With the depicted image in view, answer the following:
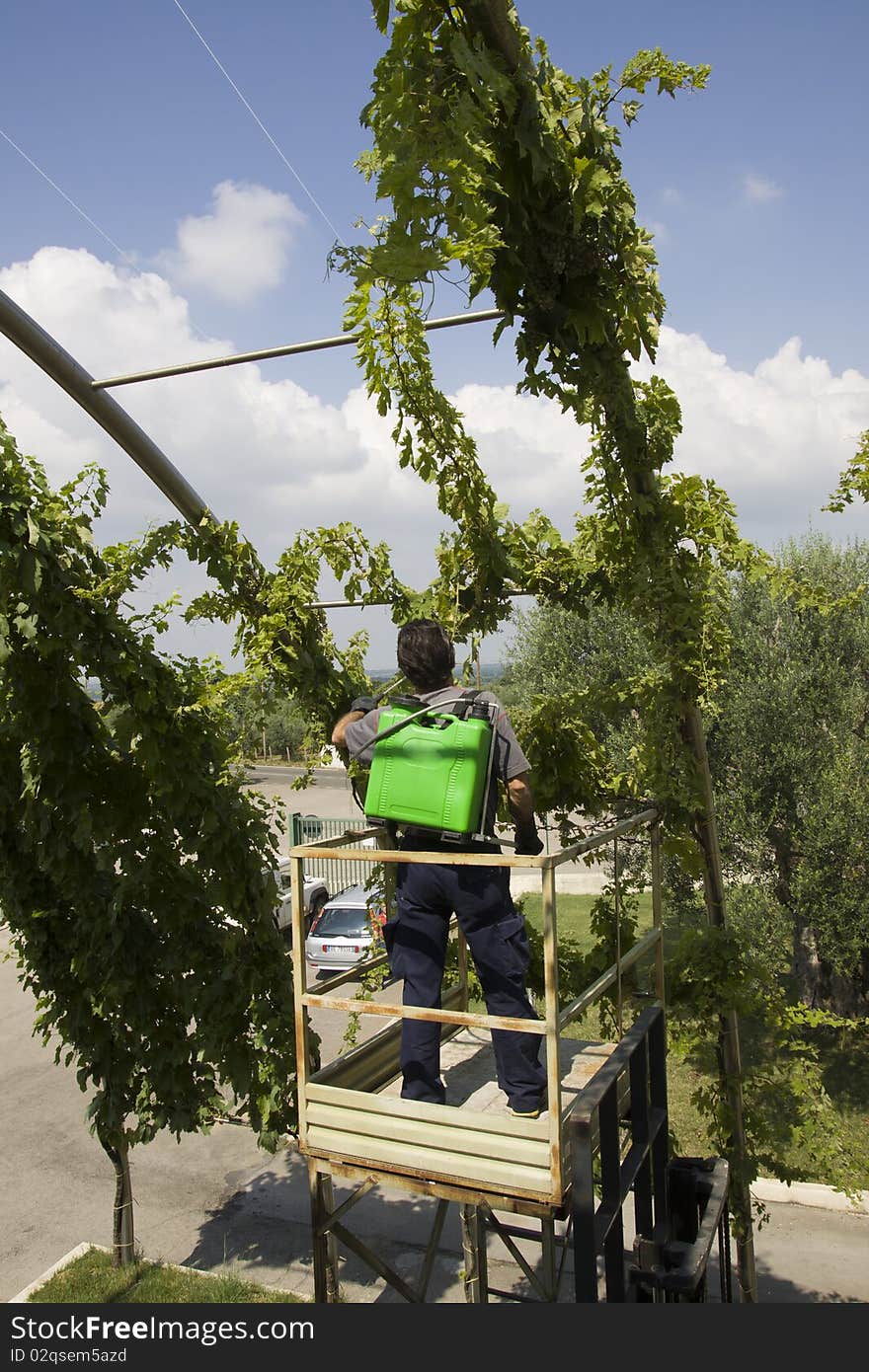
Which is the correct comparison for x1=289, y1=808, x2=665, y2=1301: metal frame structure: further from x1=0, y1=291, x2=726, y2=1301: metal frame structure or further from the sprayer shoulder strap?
the sprayer shoulder strap

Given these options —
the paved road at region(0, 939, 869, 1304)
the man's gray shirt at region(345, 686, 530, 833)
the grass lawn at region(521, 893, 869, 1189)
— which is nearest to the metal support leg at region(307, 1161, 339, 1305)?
the man's gray shirt at region(345, 686, 530, 833)

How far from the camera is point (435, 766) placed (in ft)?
11.2

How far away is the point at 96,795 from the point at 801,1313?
14.2ft

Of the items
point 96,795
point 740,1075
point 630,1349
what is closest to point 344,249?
point 96,795

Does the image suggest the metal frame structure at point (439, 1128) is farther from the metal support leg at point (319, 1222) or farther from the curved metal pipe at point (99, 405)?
the curved metal pipe at point (99, 405)

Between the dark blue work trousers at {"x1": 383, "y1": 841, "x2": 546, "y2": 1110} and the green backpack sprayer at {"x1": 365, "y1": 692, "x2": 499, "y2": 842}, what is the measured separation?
0.29m

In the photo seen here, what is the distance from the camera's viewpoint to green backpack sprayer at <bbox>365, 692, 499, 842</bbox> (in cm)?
338

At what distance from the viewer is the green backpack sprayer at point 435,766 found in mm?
3383

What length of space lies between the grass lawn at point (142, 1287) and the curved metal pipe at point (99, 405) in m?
6.77

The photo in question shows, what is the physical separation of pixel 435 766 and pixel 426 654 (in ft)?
Answer: 1.69

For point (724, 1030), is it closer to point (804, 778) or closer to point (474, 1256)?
point (474, 1256)

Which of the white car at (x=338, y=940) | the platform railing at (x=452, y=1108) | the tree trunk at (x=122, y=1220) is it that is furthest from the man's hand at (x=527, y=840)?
the white car at (x=338, y=940)

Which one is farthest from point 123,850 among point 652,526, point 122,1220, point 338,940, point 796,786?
point 338,940

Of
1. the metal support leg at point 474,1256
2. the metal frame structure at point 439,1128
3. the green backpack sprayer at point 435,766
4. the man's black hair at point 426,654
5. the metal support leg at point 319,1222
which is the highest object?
the man's black hair at point 426,654
